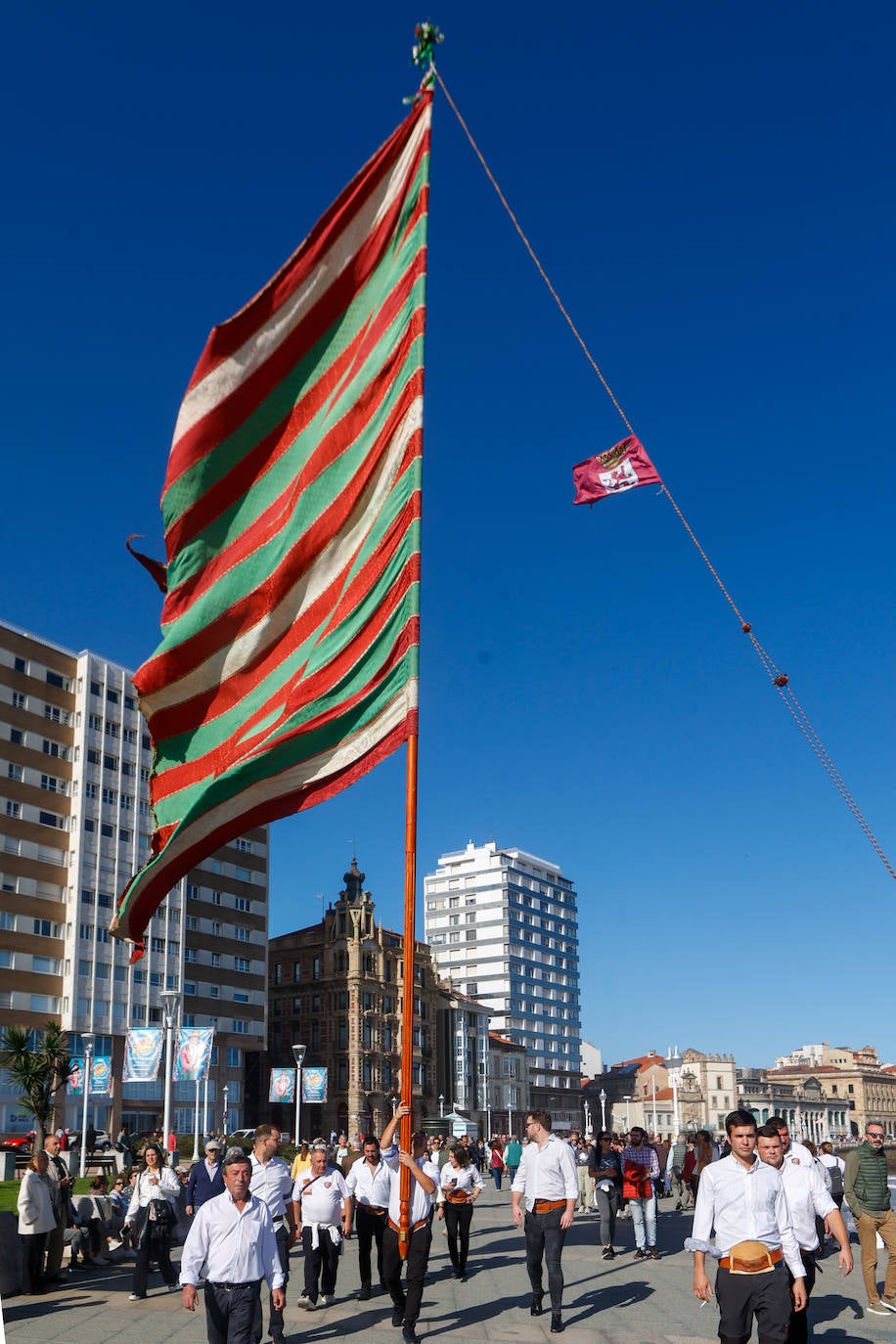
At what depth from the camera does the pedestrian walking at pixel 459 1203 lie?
55.6 feet

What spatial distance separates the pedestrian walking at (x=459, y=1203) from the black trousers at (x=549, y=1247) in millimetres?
4119

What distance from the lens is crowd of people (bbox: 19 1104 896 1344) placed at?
8242 millimetres

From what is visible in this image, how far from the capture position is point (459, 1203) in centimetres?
1731

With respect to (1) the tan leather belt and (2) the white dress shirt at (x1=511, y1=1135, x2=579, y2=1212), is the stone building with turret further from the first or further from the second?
(1) the tan leather belt

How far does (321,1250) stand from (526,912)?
140251 millimetres

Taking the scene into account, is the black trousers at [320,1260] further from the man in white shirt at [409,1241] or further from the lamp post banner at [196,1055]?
the lamp post banner at [196,1055]

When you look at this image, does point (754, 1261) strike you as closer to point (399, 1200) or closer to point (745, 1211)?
point (745, 1211)

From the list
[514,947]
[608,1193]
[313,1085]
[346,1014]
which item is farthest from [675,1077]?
[608,1193]

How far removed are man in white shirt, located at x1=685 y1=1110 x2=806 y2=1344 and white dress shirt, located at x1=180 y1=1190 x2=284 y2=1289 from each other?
292 centimetres

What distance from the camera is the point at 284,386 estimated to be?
1190 centimetres

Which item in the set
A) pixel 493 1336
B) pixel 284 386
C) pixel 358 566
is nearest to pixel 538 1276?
pixel 493 1336

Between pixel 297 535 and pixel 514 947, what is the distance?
14133 centimetres

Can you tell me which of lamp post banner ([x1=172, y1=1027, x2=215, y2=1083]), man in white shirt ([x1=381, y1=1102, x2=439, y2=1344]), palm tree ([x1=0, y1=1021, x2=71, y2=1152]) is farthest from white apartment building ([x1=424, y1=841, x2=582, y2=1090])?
man in white shirt ([x1=381, y1=1102, x2=439, y2=1344])

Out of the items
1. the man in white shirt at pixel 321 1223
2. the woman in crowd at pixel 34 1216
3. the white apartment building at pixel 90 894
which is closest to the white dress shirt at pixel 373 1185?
the man in white shirt at pixel 321 1223
